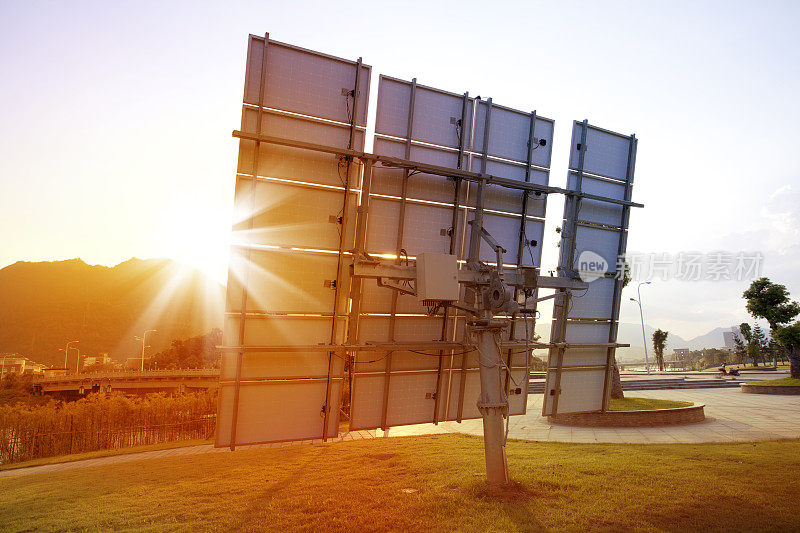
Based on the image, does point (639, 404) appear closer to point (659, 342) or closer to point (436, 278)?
point (436, 278)

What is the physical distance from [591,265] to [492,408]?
503 centimetres

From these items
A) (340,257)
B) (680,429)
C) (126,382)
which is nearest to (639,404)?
(680,429)

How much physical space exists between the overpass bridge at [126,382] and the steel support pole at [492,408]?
86.7 meters

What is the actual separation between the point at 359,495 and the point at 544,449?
834 cm

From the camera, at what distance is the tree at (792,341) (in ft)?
141

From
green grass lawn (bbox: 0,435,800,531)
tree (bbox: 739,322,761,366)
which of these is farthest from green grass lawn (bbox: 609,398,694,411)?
tree (bbox: 739,322,761,366)

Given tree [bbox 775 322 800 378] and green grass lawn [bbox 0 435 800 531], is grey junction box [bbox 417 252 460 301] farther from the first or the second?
tree [bbox 775 322 800 378]

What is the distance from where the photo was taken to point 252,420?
8.86 metres

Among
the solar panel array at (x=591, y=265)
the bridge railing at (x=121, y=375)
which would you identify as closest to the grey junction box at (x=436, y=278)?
the solar panel array at (x=591, y=265)

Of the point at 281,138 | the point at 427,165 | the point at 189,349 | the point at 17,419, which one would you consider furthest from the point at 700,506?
the point at 189,349

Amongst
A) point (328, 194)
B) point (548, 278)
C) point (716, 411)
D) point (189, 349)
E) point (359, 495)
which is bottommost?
point (189, 349)

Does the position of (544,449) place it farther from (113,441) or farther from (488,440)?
(113,441)

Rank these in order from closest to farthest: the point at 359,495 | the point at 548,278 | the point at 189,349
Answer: the point at 359,495, the point at 548,278, the point at 189,349

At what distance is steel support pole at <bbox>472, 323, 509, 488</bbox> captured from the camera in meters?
9.58
